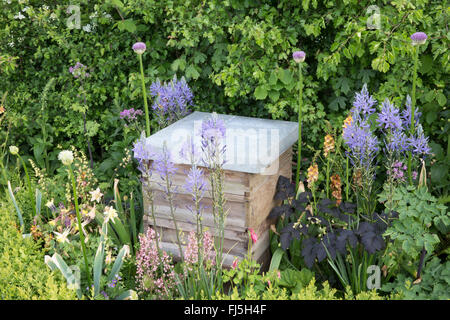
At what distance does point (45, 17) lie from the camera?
14.3 ft

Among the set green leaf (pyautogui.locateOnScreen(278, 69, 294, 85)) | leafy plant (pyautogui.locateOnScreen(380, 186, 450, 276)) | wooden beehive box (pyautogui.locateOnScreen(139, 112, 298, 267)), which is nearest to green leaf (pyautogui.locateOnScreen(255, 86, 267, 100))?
green leaf (pyautogui.locateOnScreen(278, 69, 294, 85))

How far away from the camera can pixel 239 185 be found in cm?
297

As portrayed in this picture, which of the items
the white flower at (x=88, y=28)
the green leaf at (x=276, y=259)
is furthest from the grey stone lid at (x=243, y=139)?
the white flower at (x=88, y=28)

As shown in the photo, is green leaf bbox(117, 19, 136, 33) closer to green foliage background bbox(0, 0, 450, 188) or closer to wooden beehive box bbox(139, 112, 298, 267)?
green foliage background bbox(0, 0, 450, 188)

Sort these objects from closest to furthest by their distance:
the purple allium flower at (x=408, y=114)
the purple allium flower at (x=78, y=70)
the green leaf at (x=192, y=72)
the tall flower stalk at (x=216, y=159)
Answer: the tall flower stalk at (x=216, y=159) < the purple allium flower at (x=408, y=114) < the green leaf at (x=192, y=72) < the purple allium flower at (x=78, y=70)

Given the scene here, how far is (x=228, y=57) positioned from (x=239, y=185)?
48.0 inches

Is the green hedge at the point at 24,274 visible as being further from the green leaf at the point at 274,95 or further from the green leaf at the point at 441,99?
the green leaf at the point at 441,99

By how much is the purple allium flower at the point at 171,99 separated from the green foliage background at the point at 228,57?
0.66 ft

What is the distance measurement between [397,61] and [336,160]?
0.81m

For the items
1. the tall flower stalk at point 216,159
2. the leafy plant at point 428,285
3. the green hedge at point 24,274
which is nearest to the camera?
the tall flower stalk at point 216,159

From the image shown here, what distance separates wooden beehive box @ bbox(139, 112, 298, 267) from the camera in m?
2.95

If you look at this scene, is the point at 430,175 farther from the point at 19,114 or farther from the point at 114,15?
the point at 19,114

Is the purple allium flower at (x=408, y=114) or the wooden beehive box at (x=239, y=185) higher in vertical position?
the purple allium flower at (x=408, y=114)

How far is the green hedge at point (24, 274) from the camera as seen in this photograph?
2.46m
